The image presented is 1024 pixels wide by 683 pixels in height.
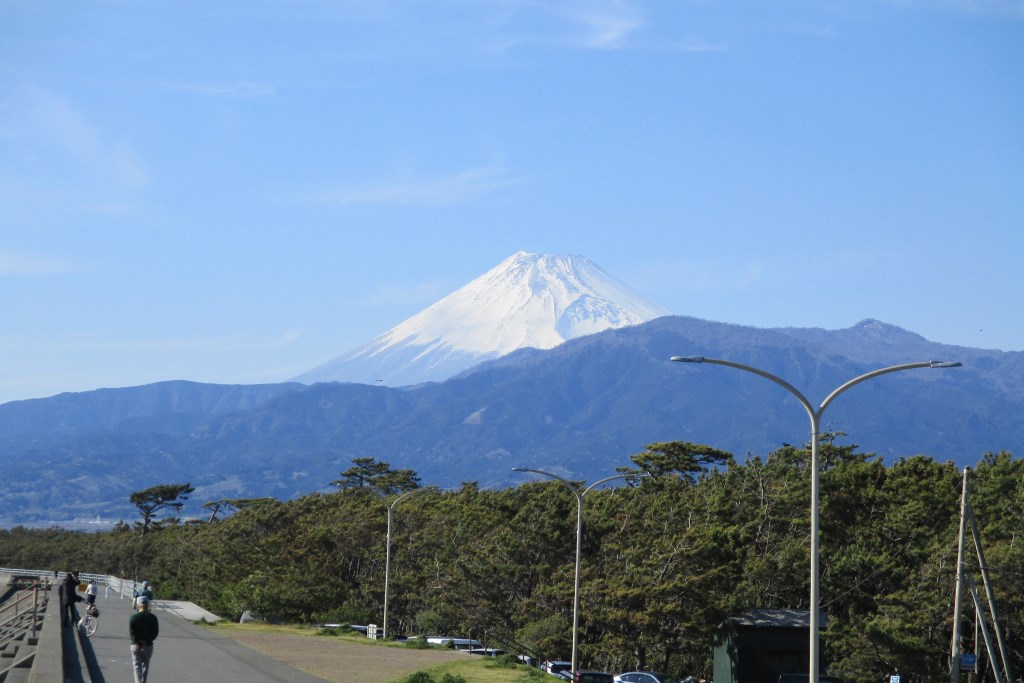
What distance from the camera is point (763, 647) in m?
49.5

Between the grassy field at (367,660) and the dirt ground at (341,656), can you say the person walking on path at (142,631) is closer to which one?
the grassy field at (367,660)

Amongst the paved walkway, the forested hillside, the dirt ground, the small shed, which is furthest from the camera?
the forested hillside

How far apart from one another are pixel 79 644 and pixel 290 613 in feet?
130

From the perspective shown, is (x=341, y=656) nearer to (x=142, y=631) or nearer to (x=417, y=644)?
(x=417, y=644)

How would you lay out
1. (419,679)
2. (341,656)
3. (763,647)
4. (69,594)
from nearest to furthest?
(419,679), (69,594), (763,647), (341,656)

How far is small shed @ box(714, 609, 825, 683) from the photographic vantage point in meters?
48.4

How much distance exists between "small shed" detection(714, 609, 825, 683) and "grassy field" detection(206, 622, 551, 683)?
7350 mm

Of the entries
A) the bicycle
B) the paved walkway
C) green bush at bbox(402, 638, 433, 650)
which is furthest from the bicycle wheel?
green bush at bbox(402, 638, 433, 650)

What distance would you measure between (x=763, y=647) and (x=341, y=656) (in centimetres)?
1703

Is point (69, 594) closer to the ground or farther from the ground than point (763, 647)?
farther from the ground

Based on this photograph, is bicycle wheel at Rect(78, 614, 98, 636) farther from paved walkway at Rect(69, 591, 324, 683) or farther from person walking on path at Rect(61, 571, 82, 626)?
person walking on path at Rect(61, 571, 82, 626)

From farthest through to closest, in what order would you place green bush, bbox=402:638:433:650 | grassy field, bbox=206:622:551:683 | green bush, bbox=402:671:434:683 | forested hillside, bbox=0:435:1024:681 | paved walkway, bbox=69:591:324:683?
green bush, bbox=402:638:433:650, forested hillside, bbox=0:435:1024:681, grassy field, bbox=206:622:551:683, green bush, bbox=402:671:434:683, paved walkway, bbox=69:591:324:683

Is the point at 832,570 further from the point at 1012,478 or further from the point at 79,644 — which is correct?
the point at 79,644

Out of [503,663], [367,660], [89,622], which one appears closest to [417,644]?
[503,663]
